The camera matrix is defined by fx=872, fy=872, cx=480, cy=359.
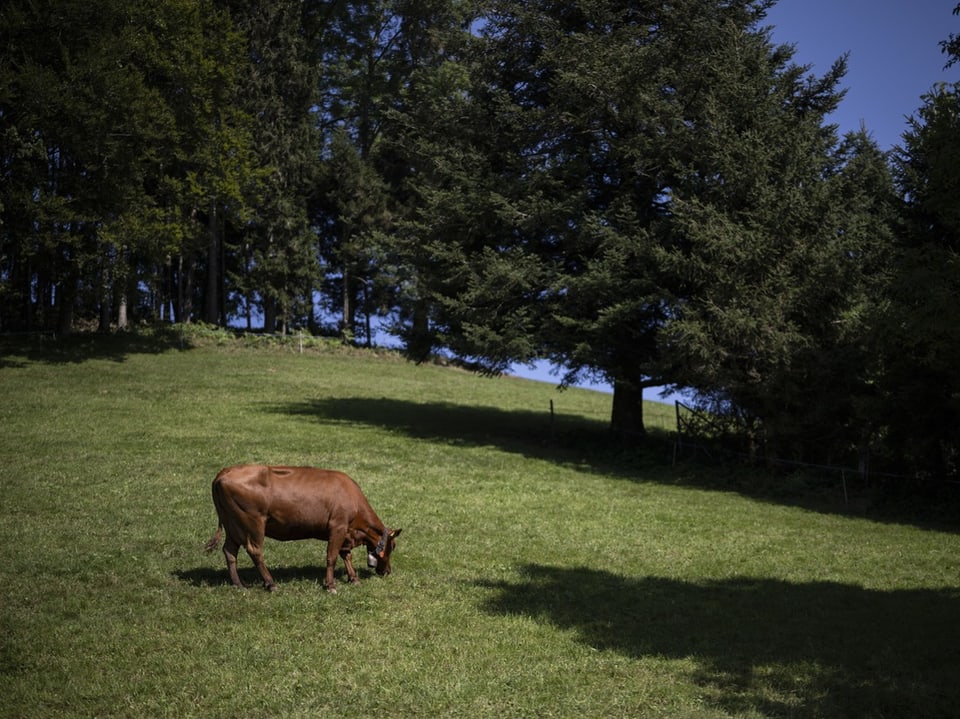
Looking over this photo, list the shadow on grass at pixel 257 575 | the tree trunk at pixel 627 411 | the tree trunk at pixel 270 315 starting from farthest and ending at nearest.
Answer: the tree trunk at pixel 270 315 < the tree trunk at pixel 627 411 < the shadow on grass at pixel 257 575

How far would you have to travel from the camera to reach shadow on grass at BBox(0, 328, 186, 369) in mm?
38281

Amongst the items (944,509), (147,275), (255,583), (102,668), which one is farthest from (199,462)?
(147,275)

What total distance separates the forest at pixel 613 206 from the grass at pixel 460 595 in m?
A: 3.57

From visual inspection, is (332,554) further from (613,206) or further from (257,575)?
(613,206)

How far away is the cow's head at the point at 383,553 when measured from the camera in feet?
42.1

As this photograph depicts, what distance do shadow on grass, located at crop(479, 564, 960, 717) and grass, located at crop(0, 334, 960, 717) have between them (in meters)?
0.04

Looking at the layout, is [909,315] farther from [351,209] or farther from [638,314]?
[351,209]

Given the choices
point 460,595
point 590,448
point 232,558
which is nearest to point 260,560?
point 232,558

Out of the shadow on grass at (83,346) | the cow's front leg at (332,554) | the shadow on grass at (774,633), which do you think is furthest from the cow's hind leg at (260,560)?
the shadow on grass at (83,346)

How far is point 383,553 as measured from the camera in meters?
12.9

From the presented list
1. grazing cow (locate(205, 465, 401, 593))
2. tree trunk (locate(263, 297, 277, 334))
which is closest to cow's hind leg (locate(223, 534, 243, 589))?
grazing cow (locate(205, 465, 401, 593))

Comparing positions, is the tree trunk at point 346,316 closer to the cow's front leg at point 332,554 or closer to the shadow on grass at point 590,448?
the shadow on grass at point 590,448

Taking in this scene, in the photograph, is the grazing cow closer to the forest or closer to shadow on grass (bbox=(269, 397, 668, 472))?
the forest

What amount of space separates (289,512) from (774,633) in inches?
267
